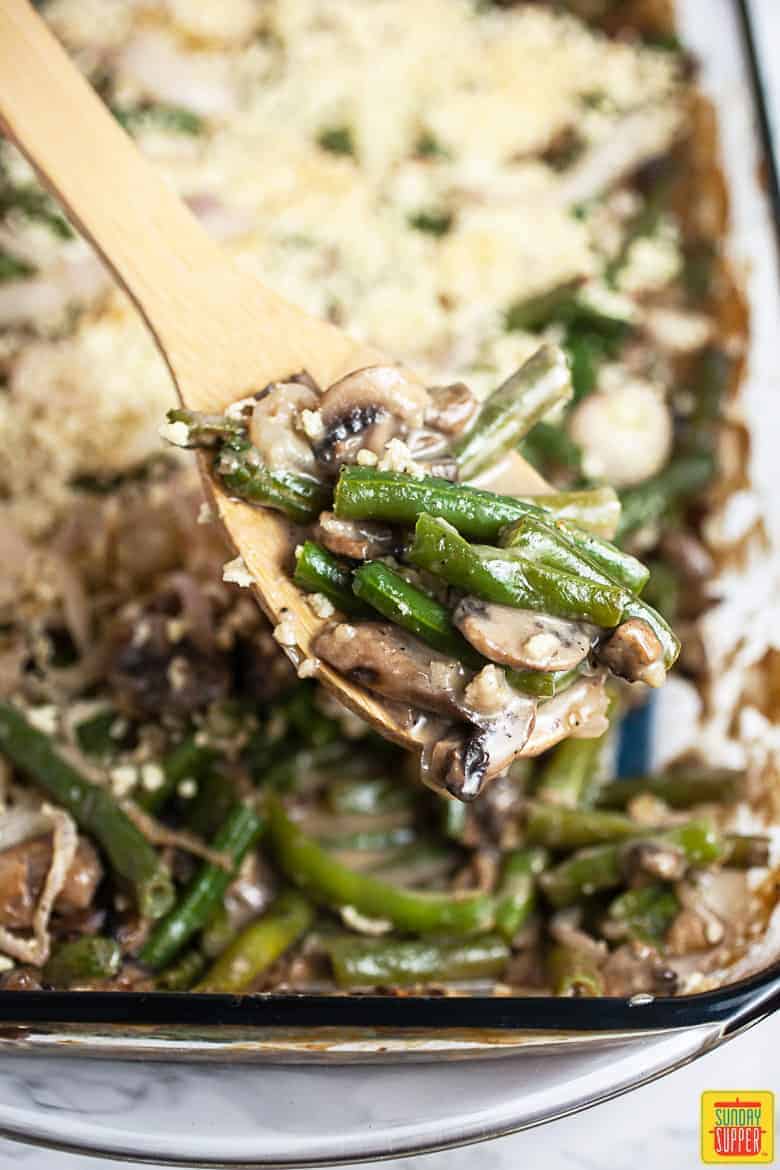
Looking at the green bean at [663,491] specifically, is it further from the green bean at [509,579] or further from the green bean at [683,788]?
the green bean at [509,579]

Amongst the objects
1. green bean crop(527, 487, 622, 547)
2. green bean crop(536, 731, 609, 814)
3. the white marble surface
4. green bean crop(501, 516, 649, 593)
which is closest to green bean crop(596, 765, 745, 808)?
green bean crop(536, 731, 609, 814)

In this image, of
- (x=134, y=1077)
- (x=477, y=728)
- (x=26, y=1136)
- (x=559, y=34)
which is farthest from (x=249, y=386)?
(x=559, y=34)

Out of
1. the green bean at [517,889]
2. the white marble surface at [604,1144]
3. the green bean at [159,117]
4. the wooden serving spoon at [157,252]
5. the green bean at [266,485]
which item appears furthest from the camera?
the green bean at [159,117]

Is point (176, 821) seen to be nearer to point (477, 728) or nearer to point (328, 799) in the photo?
point (328, 799)

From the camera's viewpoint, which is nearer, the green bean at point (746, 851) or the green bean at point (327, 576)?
the green bean at point (327, 576)

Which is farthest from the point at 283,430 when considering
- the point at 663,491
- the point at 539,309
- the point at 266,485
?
the point at 539,309

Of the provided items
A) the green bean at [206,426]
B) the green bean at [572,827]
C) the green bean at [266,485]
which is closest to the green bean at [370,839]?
the green bean at [572,827]

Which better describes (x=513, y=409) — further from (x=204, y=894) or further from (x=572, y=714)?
(x=204, y=894)
